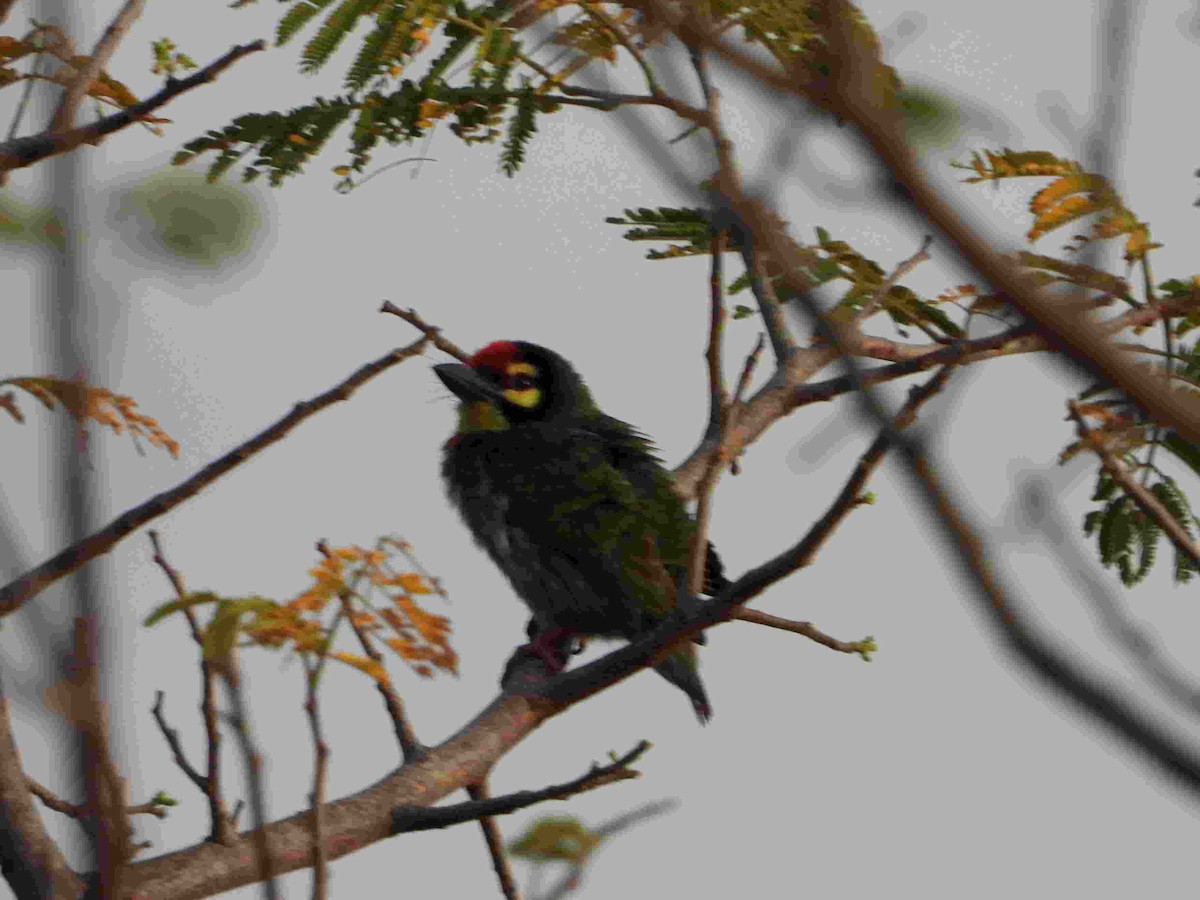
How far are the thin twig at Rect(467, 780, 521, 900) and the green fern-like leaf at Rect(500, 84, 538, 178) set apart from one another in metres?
1.74

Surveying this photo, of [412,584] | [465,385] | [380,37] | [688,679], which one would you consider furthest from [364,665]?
[465,385]

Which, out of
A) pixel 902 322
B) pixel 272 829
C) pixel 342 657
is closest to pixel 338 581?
pixel 342 657

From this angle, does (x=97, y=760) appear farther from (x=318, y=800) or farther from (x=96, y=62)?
(x=96, y=62)

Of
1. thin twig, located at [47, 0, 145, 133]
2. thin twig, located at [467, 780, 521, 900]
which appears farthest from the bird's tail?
thin twig, located at [47, 0, 145, 133]

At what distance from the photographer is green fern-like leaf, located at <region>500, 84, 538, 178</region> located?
4859 mm

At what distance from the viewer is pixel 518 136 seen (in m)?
4.88

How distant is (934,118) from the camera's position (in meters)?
2.87

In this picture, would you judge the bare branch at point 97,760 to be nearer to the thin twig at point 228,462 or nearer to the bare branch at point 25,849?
the thin twig at point 228,462

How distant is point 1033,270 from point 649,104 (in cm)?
105

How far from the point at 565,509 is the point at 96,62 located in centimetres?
283

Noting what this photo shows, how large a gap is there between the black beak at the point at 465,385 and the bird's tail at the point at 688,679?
58.6 inches

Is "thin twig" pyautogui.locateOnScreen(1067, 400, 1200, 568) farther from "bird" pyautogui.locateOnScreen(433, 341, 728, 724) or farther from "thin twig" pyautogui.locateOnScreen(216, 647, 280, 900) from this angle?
"bird" pyautogui.locateOnScreen(433, 341, 728, 724)

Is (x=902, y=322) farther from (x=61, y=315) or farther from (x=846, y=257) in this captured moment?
(x=61, y=315)

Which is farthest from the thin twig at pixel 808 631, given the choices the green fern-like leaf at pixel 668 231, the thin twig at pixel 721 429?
the green fern-like leaf at pixel 668 231
